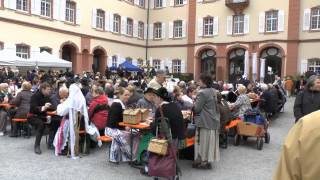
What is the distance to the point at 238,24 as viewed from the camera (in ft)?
104

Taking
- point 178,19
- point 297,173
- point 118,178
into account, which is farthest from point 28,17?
point 297,173

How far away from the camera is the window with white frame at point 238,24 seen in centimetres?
3162

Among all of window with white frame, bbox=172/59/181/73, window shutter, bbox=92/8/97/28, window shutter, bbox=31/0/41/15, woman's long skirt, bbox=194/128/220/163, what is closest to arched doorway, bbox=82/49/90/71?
window shutter, bbox=92/8/97/28

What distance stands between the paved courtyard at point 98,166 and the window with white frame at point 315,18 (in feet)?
72.7

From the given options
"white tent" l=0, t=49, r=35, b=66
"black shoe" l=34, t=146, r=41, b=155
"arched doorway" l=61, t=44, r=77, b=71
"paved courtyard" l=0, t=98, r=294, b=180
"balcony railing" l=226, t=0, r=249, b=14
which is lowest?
"paved courtyard" l=0, t=98, r=294, b=180

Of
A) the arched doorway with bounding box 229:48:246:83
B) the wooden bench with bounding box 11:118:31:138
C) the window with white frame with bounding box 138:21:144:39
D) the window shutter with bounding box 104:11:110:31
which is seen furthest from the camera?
the window with white frame with bounding box 138:21:144:39

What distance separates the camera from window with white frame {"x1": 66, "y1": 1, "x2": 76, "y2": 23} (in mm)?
27094

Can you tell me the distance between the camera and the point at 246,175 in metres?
6.87

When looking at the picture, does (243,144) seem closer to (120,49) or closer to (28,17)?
(28,17)

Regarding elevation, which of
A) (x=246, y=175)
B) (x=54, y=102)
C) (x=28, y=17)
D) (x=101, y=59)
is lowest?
(x=246, y=175)

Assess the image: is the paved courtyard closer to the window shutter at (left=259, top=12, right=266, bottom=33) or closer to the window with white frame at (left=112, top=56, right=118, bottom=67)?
the window shutter at (left=259, top=12, right=266, bottom=33)

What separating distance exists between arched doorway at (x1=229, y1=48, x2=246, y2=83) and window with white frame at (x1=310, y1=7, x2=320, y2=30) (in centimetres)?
571

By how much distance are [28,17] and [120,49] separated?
33.7 feet

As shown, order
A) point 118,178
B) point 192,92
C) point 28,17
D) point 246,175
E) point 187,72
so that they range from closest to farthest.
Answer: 1. point 118,178
2. point 246,175
3. point 192,92
4. point 28,17
5. point 187,72
